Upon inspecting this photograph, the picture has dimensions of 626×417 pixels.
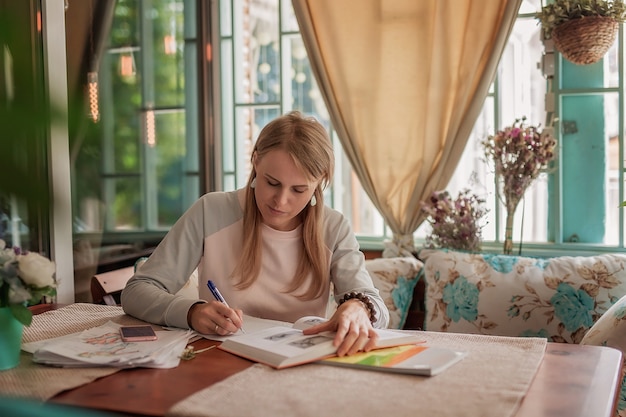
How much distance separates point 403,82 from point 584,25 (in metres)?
0.88

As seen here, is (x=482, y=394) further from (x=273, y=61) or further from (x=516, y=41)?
(x=273, y=61)

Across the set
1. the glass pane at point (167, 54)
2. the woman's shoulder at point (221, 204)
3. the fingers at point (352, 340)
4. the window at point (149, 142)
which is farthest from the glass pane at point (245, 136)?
the fingers at point (352, 340)

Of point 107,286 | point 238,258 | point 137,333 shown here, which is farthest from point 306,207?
point 107,286

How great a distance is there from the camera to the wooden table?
46.6 inches

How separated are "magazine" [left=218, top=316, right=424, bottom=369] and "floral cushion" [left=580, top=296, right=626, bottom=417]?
0.76m

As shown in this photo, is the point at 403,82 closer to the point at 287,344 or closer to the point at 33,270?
the point at 287,344

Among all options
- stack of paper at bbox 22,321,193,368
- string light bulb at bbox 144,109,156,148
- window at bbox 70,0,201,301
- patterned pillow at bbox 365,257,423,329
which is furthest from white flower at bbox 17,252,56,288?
string light bulb at bbox 144,109,156,148

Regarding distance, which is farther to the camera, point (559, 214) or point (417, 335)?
point (559, 214)

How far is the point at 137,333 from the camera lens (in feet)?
5.24

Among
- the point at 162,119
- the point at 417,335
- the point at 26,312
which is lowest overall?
the point at 417,335

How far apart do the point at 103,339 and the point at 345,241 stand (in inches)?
31.4

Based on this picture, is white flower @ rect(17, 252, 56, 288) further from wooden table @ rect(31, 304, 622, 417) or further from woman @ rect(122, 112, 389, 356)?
woman @ rect(122, 112, 389, 356)

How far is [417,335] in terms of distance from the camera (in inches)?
65.0

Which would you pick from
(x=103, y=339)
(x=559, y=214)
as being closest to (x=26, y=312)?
(x=103, y=339)
